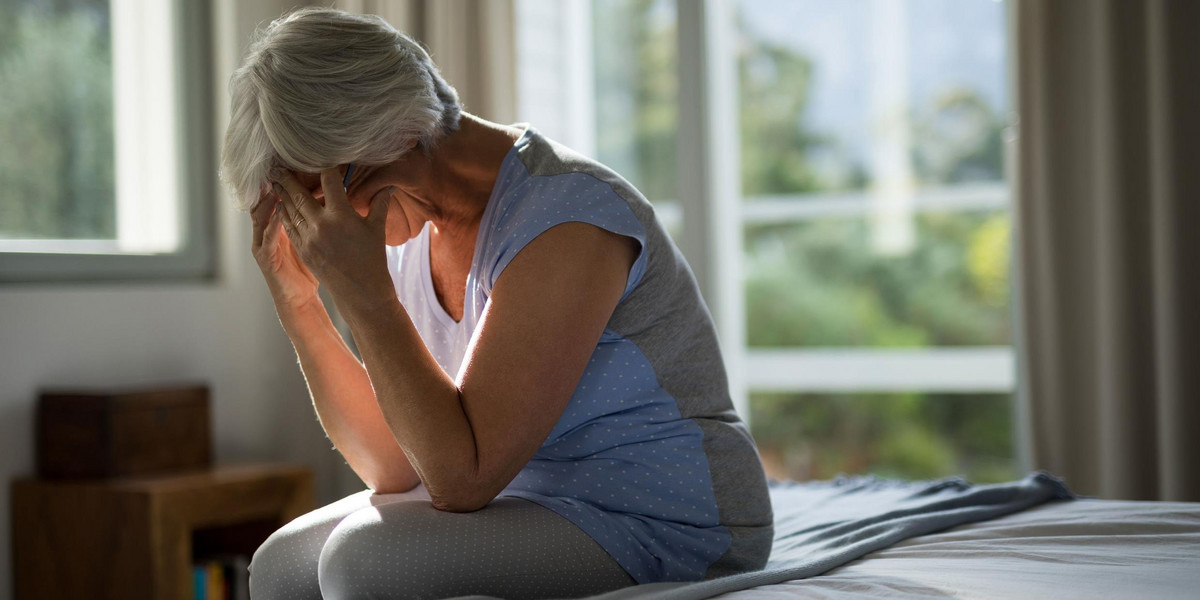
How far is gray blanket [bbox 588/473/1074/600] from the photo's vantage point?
4.03 ft

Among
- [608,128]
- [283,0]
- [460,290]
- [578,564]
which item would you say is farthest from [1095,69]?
[283,0]

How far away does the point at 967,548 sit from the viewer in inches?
53.7

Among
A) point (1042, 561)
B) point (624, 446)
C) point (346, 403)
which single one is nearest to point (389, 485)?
point (346, 403)

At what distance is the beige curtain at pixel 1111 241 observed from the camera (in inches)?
93.0

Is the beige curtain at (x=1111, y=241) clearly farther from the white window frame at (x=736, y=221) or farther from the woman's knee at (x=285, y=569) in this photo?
the woman's knee at (x=285, y=569)

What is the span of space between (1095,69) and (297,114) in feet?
6.31

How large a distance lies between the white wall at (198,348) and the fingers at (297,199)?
4.86 feet

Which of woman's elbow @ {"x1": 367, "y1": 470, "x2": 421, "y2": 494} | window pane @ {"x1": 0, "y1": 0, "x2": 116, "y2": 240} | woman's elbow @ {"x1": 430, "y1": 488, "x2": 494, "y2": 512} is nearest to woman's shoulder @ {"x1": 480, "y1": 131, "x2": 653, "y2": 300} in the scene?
woman's elbow @ {"x1": 430, "y1": 488, "x2": 494, "y2": 512}

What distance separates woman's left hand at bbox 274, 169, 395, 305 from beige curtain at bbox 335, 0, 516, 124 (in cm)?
180

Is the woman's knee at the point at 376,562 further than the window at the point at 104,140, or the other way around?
the window at the point at 104,140

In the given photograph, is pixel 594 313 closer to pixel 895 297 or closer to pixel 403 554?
pixel 403 554

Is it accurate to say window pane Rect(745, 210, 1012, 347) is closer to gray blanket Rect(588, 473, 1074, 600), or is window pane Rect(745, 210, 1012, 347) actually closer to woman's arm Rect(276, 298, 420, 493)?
Answer: gray blanket Rect(588, 473, 1074, 600)

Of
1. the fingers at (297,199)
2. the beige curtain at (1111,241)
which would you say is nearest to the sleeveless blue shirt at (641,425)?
the fingers at (297,199)

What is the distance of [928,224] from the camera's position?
4570 mm
